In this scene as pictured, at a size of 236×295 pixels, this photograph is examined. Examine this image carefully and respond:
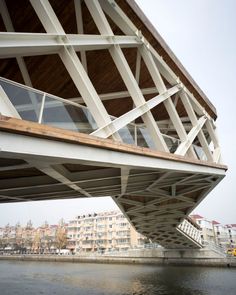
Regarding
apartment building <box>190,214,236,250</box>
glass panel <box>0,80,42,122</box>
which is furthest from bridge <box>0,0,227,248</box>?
apartment building <box>190,214,236,250</box>

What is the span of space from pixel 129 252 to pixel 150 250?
21.1ft

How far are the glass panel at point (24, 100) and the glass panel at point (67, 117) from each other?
0.74 ft

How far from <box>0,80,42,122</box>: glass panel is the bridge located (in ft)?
0.07

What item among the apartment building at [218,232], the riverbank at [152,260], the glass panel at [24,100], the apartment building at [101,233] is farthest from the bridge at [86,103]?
the apartment building at [218,232]

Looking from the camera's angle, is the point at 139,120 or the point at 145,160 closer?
the point at 145,160

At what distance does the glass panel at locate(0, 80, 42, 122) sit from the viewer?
18.7 feet

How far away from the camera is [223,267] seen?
42844mm

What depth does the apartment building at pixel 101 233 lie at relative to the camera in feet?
302

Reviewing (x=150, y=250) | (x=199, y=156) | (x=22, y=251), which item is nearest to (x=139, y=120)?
(x=199, y=156)

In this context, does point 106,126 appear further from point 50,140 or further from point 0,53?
point 0,53

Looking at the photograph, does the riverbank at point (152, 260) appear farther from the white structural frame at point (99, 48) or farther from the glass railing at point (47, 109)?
the glass railing at point (47, 109)

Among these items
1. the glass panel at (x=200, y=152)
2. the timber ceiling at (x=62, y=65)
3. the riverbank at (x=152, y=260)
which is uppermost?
the timber ceiling at (x=62, y=65)

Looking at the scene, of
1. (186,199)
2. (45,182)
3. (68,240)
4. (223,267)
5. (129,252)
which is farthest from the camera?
(68,240)

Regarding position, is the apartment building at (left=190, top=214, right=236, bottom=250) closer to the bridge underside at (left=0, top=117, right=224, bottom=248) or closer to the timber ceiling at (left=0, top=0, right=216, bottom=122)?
the bridge underside at (left=0, top=117, right=224, bottom=248)
